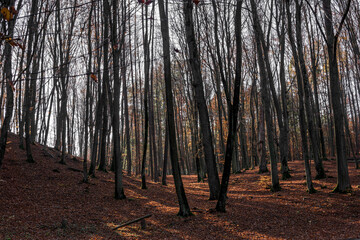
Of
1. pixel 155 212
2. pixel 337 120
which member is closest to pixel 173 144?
pixel 155 212

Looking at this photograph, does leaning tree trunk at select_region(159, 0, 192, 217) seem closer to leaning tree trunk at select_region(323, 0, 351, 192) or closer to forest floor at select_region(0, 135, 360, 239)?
forest floor at select_region(0, 135, 360, 239)

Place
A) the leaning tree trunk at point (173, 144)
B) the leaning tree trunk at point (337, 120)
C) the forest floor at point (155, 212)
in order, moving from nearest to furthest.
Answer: the forest floor at point (155, 212) < the leaning tree trunk at point (173, 144) < the leaning tree trunk at point (337, 120)

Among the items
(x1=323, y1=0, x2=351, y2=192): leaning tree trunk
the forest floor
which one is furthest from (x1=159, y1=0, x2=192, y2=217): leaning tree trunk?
(x1=323, y1=0, x2=351, y2=192): leaning tree trunk

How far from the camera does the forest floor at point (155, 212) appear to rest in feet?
18.1

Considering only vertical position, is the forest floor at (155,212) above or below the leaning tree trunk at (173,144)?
below

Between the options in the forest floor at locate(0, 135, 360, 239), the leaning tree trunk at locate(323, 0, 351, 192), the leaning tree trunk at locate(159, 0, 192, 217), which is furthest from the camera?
the leaning tree trunk at locate(323, 0, 351, 192)

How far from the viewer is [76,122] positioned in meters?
31.0

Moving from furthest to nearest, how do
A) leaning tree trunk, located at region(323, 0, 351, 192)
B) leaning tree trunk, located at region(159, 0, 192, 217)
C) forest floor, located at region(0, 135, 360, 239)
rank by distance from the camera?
leaning tree trunk, located at region(323, 0, 351, 192) → leaning tree trunk, located at region(159, 0, 192, 217) → forest floor, located at region(0, 135, 360, 239)

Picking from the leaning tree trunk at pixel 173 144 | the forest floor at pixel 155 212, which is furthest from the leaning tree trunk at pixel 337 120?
the leaning tree trunk at pixel 173 144

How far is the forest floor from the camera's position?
552cm

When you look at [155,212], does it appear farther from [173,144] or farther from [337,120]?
[337,120]

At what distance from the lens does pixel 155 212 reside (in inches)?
306

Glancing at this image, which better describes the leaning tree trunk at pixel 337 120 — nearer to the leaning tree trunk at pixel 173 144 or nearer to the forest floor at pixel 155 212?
the forest floor at pixel 155 212

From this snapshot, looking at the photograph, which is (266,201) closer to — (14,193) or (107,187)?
(107,187)
